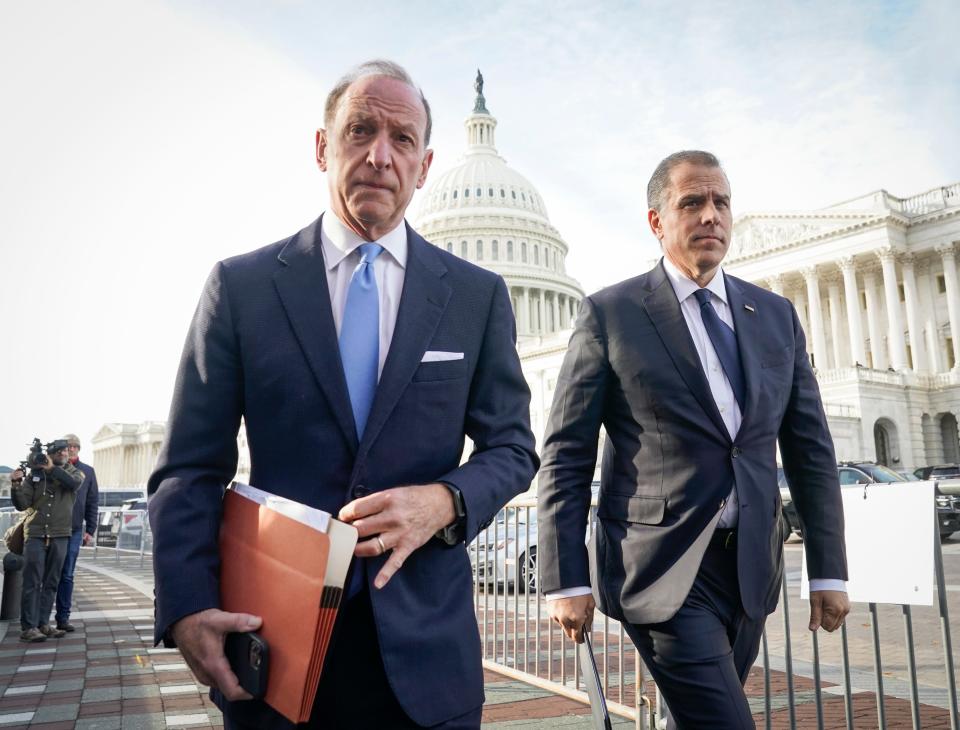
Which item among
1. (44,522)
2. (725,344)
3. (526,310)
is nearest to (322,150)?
(725,344)

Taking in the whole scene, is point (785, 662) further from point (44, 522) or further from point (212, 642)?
point (44, 522)

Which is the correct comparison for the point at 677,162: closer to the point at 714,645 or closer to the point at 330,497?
the point at 714,645

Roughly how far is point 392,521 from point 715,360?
167 cm

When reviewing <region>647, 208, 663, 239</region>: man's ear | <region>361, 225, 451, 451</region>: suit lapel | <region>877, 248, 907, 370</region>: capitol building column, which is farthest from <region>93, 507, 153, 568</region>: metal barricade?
<region>877, 248, 907, 370</region>: capitol building column

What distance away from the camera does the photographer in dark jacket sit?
31.2ft

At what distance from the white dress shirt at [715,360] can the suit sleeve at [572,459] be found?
0.09 m

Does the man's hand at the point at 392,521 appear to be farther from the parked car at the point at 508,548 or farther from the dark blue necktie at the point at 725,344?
the parked car at the point at 508,548

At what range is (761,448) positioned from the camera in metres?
2.92

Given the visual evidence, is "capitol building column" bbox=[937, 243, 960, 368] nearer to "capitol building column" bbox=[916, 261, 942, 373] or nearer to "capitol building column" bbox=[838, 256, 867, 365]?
"capitol building column" bbox=[916, 261, 942, 373]

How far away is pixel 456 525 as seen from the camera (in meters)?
1.95

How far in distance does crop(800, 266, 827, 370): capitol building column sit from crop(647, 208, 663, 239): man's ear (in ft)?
163

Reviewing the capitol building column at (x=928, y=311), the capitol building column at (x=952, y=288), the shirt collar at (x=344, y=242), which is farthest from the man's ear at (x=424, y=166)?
the capitol building column at (x=928, y=311)

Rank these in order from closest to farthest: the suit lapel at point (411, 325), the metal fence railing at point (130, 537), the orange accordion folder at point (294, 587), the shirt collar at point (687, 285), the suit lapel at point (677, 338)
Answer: the orange accordion folder at point (294, 587) < the suit lapel at point (411, 325) < the suit lapel at point (677, 338) < the shirt collar at point (687, 285) < the metal fence railing at point (130, 537)

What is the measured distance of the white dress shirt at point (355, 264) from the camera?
2182 mm
